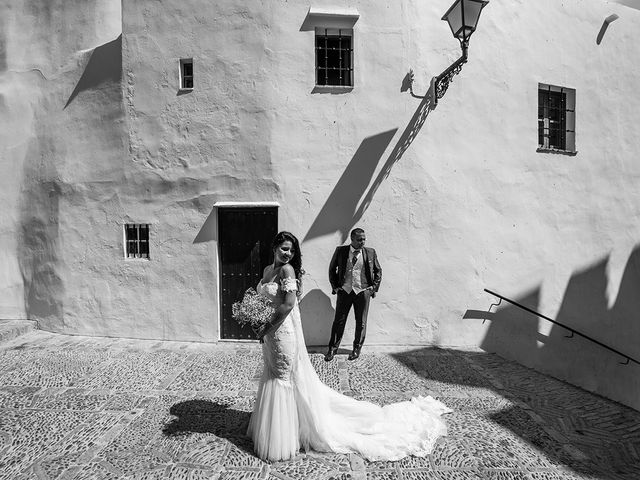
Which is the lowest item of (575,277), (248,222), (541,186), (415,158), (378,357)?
(378,357)

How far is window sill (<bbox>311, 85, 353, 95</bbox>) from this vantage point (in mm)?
6297

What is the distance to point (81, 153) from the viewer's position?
6.95 metres

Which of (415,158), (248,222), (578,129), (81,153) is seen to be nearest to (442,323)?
(415,158)

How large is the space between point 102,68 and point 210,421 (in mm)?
6376

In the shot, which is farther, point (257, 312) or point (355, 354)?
point (355, 354)

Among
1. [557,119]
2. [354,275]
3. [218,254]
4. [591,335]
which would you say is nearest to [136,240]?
[218,254]

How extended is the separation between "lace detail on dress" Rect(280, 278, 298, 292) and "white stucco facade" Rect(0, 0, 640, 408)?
3158 millimetres

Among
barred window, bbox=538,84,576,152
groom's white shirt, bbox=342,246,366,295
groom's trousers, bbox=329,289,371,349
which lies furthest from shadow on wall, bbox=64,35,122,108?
barred window, bbox=538,84,576,152

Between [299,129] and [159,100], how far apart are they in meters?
2.48

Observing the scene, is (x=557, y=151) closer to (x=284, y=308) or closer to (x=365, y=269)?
(x=365, y=269)

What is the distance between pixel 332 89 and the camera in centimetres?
633

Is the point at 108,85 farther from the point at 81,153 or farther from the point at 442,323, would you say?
the point at 442,323

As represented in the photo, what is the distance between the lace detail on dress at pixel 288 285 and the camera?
315 centimetres

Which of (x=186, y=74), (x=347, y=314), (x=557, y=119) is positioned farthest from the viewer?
(x=557, y=119)
